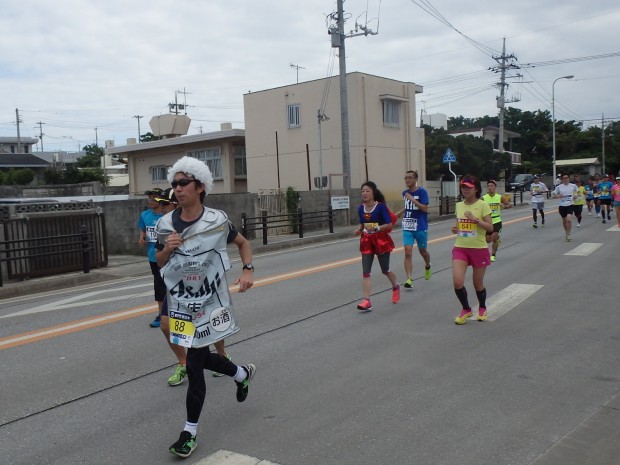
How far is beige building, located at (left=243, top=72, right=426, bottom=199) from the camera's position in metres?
28.8

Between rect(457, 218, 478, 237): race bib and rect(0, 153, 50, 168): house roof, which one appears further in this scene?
rect(0, 153, 50, 168): house roof

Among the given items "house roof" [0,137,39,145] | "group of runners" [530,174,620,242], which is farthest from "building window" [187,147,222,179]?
"house roof" [0,137,39,145]

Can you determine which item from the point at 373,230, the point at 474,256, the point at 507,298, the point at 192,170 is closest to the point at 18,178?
the point at 373,230

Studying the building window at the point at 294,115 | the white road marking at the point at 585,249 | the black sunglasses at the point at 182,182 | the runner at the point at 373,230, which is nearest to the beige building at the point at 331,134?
the building window at the point at 294,115

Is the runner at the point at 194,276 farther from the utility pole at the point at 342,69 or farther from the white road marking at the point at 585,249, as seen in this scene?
the utility pole at the point at 342,69

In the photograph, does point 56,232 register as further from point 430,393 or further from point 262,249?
point 430,393

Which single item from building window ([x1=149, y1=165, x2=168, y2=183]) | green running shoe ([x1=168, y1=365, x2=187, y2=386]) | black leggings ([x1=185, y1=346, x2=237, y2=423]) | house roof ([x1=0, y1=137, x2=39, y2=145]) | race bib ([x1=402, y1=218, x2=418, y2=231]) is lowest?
green running shoe ([x1=168, y1=365, x2=187, y2=386])

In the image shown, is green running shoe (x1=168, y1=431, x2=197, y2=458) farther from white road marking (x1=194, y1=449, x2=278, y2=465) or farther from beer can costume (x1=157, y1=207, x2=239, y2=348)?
beer can costume (x1=157, y1=207, x2=239, y2=348)

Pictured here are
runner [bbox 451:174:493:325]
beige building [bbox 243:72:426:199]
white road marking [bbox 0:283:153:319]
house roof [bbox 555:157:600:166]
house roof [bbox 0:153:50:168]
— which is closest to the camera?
runner [bbox 451:174:493:325]

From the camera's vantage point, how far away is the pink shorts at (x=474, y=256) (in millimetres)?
7426

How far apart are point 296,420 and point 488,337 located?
313 centimetres

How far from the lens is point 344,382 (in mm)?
5398

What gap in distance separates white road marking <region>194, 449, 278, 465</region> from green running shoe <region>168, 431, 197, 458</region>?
0.37 ft

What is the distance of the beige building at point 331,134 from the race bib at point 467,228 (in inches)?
805
